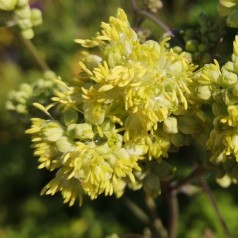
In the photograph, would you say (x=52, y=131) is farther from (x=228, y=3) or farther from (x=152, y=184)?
(x=228, y=3)

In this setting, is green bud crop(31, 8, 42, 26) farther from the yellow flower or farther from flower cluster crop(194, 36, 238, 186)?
flower cluster crop(194, 36, 238, 186)

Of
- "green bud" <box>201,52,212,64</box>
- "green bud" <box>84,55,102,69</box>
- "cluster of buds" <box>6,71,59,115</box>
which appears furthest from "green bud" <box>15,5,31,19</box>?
"green bud" <box>201,52,212,64</box>

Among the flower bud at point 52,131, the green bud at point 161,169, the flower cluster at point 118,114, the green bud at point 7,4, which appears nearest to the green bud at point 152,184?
the green bud at point 161,169

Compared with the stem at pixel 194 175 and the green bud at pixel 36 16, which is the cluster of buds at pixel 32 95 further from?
the stem at pixel 194 175

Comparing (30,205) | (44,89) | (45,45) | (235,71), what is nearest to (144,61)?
(235,71)

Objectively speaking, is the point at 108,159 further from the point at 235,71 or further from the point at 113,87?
the point at 235,71

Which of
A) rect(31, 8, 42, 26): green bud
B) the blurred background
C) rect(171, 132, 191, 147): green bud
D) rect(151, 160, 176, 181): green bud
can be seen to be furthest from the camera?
the blurred background

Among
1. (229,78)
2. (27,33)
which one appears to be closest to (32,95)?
(27,33)
